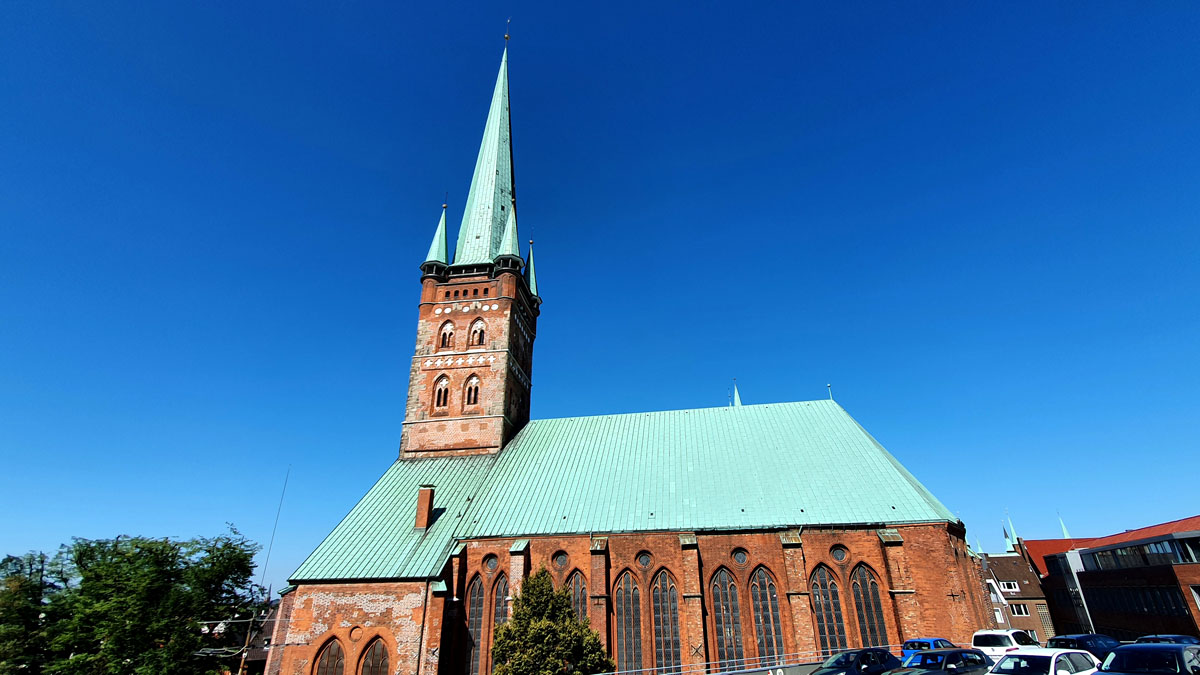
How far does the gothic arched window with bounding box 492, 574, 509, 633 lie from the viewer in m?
25.3

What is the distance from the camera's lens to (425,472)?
106ft

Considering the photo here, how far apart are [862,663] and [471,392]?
24704 mm

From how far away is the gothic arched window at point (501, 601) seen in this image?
82.9 ft

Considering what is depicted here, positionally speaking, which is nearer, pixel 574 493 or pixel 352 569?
pixel 352 569

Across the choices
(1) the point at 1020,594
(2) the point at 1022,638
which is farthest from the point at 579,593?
(1) the point at 1020,594

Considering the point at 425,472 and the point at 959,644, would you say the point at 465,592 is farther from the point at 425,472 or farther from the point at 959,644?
the point at 959,644

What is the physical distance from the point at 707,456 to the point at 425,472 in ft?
51.2

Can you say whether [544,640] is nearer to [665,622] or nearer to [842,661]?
[665,622]

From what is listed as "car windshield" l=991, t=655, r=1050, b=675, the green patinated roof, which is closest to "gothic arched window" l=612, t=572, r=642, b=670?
the green patinated roof

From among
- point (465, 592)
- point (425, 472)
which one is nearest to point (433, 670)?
point (465, 592)

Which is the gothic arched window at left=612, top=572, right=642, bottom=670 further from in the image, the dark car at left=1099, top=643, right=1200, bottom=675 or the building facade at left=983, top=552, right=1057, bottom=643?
the building facade at left=983, top=552, right=1057, bottom=643

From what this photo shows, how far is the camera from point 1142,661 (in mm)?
11461

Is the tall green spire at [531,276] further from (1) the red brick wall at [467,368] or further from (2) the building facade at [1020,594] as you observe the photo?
(2) the building facade at [1020,594]

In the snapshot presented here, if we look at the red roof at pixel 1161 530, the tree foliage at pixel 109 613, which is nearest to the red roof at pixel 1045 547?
the red roof at pixel 1161 530
